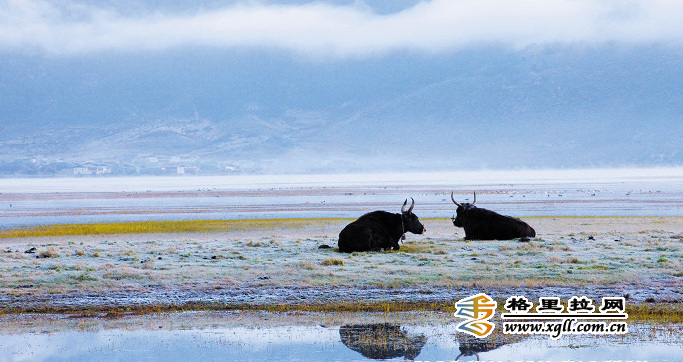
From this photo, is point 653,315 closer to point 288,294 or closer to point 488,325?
point 488,325

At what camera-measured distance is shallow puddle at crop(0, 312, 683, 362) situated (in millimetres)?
12336

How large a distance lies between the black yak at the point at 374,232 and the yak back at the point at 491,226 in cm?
267

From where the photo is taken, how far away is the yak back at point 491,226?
973 inches

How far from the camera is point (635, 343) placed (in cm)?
1280

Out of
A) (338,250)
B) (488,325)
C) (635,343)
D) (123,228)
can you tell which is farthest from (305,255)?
(123,228)

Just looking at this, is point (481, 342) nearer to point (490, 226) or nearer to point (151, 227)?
point (490, 226)

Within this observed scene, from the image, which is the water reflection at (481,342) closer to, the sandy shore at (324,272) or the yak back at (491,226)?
the sandy shore at (324,272)

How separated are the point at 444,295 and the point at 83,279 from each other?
7.22 meters

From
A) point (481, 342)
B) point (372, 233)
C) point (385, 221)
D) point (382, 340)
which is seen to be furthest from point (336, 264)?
point (481, 342)

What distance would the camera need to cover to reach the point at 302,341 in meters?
13.2

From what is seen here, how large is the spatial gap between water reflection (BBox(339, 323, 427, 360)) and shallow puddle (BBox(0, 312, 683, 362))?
0.04 feet

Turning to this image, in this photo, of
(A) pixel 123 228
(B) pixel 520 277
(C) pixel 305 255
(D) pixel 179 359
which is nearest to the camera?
(D) pixel 179 359

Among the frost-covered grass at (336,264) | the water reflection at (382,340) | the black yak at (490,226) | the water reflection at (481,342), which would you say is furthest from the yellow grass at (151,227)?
the water reflection at (481,342)

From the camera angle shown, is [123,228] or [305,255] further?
[123,228]
